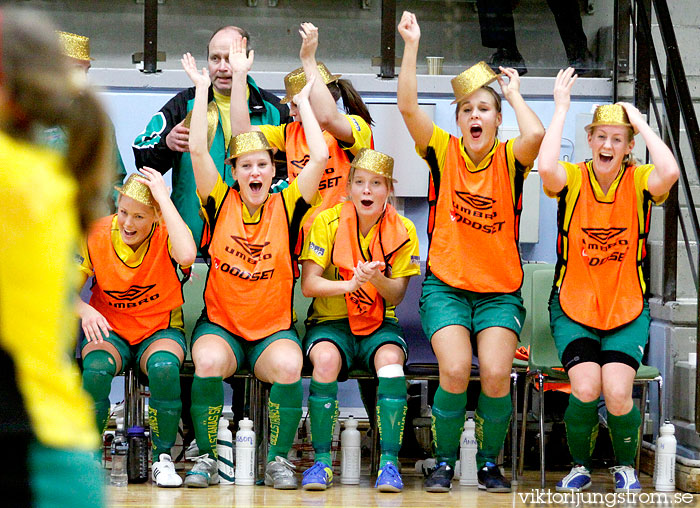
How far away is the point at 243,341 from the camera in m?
4.13

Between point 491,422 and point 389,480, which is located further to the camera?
point 491,422

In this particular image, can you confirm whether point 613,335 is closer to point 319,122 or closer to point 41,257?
point 319,122

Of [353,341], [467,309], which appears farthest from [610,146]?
[353,341]

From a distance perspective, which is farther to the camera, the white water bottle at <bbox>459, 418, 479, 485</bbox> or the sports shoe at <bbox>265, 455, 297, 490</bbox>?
the white water bottle at <bbox>459, 418, 479, 485</bbox>

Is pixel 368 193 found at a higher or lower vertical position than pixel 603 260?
higher

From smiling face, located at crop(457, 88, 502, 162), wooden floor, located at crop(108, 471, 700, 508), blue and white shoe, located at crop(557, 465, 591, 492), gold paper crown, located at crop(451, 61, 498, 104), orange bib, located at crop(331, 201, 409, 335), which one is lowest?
wooden floor, located at crop(108, 471, 700, 508)

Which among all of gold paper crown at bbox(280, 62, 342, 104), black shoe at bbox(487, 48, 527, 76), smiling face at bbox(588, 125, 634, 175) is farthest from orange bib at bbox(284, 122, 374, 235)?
black shoe at bbox(487, 48, 527, 76)

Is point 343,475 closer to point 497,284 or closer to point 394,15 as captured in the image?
point 497,284

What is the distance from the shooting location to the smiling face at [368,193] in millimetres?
4164

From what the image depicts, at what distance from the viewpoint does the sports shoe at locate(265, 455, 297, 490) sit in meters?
3.88

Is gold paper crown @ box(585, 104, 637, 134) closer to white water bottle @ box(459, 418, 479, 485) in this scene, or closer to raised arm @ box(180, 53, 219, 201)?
white water bottle @ box(459, 418, 479, 485)

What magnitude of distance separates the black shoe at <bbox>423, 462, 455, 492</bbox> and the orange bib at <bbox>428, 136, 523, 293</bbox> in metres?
A: 0.76

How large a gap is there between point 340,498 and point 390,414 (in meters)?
0.41

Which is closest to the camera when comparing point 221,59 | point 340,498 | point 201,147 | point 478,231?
point 340,498
